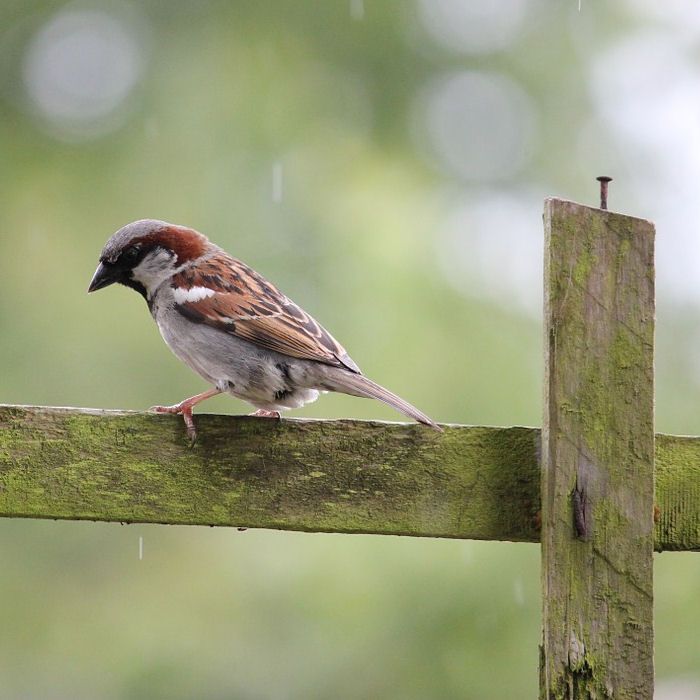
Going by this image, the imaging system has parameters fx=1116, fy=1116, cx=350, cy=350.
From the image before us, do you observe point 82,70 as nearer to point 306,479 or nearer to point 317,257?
point 317,257

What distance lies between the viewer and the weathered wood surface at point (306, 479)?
5.69 ft

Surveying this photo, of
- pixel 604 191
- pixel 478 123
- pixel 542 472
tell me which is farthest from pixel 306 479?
pixel 478 123

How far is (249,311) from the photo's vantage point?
2809 mm

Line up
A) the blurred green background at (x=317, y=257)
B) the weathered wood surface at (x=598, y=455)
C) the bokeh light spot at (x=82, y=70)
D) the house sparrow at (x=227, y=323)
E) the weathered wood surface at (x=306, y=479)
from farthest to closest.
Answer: the bokeh light spot at (x=82, y=70), the blurred green background at (x=317, y=257), the house sparrow at (x=227, y=323), the weathered wood surface at (x=306, y=479), the weathered wood surface at (x=598, y=455)

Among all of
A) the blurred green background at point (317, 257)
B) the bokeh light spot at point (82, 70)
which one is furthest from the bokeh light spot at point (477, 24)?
the bokeh light spot at point (82, 70)

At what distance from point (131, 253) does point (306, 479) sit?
1.35m

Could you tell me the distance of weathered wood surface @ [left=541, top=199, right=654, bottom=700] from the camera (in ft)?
5.33

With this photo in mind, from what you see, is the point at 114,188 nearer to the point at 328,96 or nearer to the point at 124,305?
→ the point at 124,305

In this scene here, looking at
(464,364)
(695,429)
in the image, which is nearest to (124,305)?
(464,364)

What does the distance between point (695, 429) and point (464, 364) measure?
1198mm

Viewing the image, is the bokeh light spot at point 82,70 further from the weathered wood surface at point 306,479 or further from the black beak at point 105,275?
the weathered wood surface at point 306,479

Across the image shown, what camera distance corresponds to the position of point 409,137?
670 centimetres

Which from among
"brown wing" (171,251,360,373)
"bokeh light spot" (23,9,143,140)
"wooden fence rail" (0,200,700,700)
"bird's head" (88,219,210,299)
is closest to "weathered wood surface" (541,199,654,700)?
"wooden fence rail" (0,200,700,700)

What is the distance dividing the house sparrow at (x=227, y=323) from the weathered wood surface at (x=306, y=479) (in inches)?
25.3
